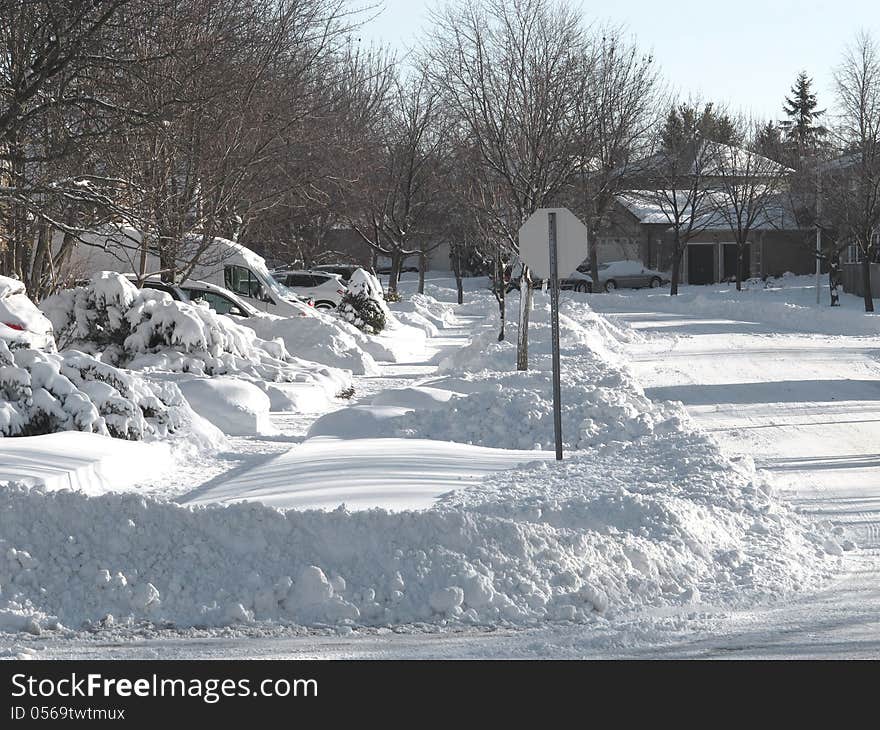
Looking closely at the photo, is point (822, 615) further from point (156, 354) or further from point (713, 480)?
→ point (156, 354)

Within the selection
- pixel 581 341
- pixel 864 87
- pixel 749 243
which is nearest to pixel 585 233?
pixel 581 341

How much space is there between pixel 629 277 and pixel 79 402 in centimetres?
6022

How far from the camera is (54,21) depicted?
12320mm

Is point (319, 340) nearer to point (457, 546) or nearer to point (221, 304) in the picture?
point (221, 304)

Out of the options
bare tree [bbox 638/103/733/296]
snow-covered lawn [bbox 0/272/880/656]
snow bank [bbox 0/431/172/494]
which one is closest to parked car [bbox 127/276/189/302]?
snow-covered lawn [bbox 0/272/880/656]

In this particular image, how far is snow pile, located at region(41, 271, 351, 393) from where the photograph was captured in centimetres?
1856

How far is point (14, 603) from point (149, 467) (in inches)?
172

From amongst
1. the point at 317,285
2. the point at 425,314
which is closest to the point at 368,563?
the point at 317,285

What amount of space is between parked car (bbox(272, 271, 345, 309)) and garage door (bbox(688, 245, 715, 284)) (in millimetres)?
35839

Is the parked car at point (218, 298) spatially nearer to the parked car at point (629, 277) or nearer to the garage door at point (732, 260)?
the parked car at point (629, 277)

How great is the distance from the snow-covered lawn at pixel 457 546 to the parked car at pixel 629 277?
186ft

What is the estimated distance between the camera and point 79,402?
1230cm

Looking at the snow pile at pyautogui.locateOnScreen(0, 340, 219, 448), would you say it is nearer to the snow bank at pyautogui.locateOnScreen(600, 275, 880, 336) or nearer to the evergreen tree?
the snow bank at pyautogui.locateOnScreen(600, 275, 880, 336)

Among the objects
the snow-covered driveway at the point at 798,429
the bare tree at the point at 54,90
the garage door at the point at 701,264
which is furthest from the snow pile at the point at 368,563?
the garage door at the point at 701,264
